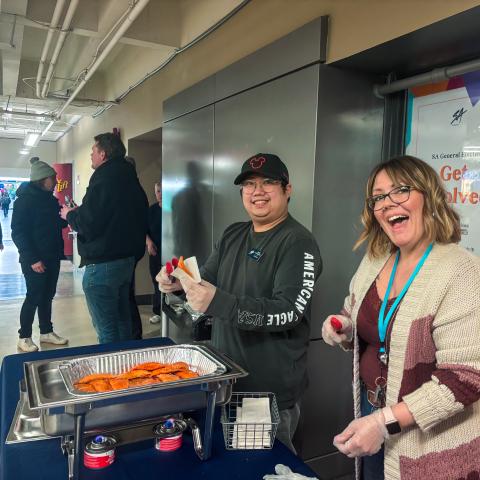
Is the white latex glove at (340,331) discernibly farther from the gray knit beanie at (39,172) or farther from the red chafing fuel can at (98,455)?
the gray knit beanie at (39,172)

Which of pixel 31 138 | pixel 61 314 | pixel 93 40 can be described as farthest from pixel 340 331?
pixel 31 138

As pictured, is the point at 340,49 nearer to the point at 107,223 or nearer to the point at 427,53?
the point at 427,53

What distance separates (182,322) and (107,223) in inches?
34.2

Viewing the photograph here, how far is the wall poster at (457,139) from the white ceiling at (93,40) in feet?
4.71

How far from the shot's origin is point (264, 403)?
1.25 meters

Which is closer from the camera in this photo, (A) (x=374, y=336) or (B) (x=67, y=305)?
(A) (x=374, y=336)

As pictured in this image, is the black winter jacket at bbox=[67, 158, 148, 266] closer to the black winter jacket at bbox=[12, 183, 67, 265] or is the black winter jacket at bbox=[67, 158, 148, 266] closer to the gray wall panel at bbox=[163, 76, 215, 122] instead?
the gray wall panel at bbox=[163, 76, 215, 122]

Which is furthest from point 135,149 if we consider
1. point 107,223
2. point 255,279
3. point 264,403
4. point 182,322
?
point 264,403

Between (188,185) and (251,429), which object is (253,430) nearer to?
(251,429)

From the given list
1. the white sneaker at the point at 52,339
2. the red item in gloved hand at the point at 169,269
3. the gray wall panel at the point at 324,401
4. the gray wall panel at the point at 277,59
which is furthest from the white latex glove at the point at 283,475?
the white sneaker at the point at 52,339

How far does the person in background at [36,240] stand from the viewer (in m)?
4.02

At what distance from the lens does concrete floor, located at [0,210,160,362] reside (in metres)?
4.47

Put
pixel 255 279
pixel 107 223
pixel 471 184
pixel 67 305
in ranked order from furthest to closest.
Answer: pixel 67 305 → pixel 107 223 → pixel 471 184 → pixel 255 279

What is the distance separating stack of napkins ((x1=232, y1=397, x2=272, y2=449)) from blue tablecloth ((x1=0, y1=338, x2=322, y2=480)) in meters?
0.02
